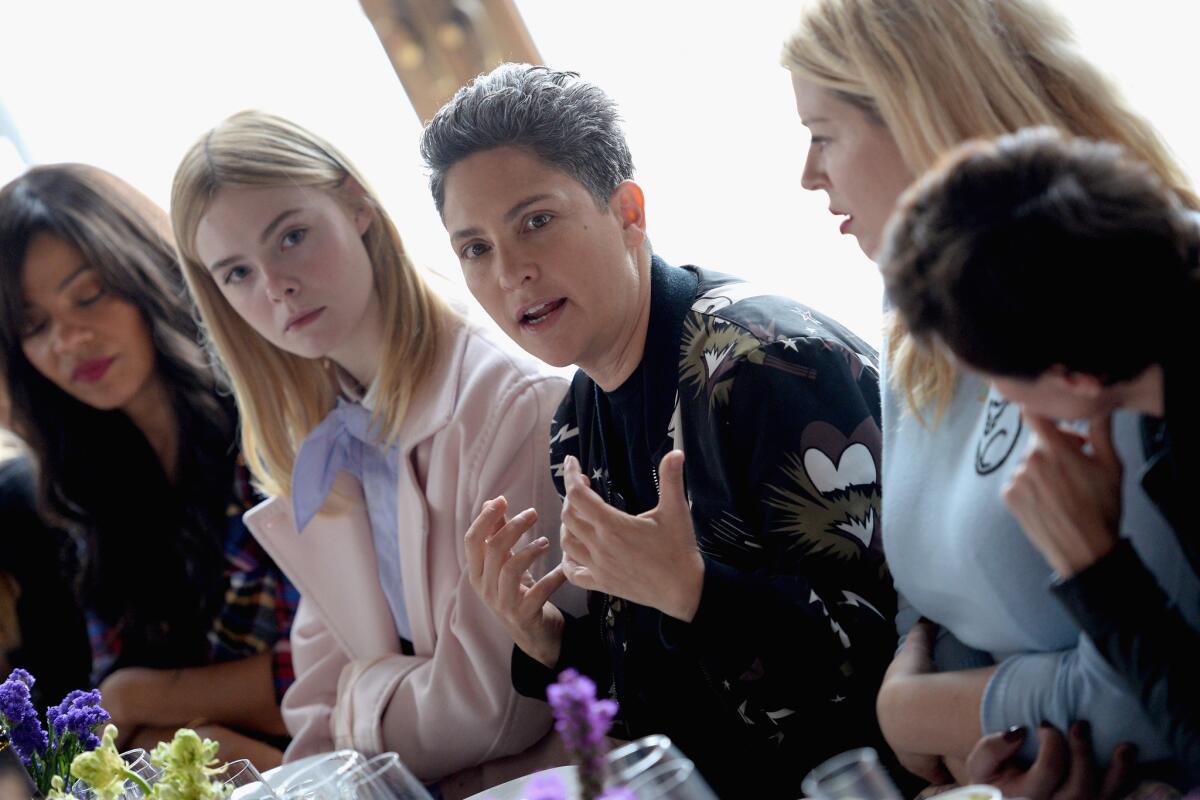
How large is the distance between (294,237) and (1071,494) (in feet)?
5.17

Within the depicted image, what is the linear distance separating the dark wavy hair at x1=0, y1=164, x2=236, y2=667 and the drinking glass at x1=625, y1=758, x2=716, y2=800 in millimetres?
2012

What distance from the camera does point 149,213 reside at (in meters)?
2.73

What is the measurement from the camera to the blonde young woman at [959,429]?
1.10 meters

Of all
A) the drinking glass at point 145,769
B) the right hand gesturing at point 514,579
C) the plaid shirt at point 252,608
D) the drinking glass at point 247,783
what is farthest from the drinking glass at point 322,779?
the plaid shirt at point 252,608

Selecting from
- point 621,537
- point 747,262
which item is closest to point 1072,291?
point 621,537

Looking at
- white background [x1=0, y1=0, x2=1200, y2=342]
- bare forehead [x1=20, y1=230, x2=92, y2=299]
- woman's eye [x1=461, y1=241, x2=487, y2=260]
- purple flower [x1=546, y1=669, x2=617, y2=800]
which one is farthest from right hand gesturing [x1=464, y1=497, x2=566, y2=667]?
bare forehead [x1=20, y1=230, x2=92, y2=299]

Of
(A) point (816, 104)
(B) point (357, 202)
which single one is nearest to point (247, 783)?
(A) point (816, 104)

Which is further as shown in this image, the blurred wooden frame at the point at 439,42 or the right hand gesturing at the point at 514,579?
the blurred wooden frame at the point at 439,42

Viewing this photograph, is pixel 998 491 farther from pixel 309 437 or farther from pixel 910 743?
pixel 309 437

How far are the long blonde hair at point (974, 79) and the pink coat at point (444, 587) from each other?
0.90 m

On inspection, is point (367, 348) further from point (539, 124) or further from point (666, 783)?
point (666, 783)

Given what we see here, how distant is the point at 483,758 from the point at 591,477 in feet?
1.71

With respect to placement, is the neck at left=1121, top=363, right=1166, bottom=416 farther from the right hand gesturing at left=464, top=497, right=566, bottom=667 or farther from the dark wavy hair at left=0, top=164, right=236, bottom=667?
the dark wavy hair at left=0, top=164, right=236, bottom=667

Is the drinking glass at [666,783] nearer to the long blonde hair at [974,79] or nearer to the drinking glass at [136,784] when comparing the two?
the long blonde hair at [974,79]
